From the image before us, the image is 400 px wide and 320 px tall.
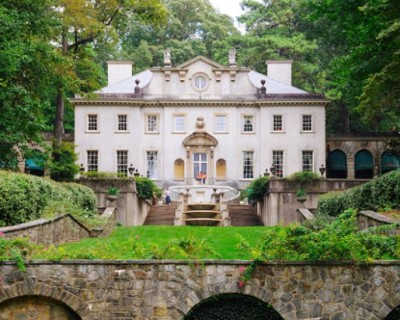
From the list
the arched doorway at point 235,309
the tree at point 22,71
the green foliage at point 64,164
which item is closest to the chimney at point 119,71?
the green foliage at point 64,164

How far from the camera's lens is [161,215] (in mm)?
34656

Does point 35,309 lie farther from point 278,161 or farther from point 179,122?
point 278,161

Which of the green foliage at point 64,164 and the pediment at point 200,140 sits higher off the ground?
the pediment at point 200,140

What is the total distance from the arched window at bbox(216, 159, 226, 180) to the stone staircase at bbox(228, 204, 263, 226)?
1149 cm

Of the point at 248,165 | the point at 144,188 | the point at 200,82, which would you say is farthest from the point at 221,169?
the point at 144,188

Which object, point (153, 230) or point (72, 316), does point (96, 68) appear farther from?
point (72, 316)

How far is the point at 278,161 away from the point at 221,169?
12.2 ft

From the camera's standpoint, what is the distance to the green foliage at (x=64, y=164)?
33759mm

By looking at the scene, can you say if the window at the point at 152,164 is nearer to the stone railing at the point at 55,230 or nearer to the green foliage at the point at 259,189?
the green foliage at the point at 259,189

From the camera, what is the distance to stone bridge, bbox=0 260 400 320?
1295 centimetres

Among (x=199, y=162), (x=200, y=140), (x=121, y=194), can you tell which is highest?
(x=200, y=140)

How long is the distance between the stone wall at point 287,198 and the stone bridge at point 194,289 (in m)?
18.5

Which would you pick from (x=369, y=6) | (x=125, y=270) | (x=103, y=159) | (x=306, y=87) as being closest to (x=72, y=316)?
(x=125, y=270)

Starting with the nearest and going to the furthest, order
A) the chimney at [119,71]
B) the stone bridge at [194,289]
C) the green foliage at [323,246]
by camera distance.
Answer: the stone bridge at [194,289]
the green foliage at [323,246]
the chimney at [119,71]
